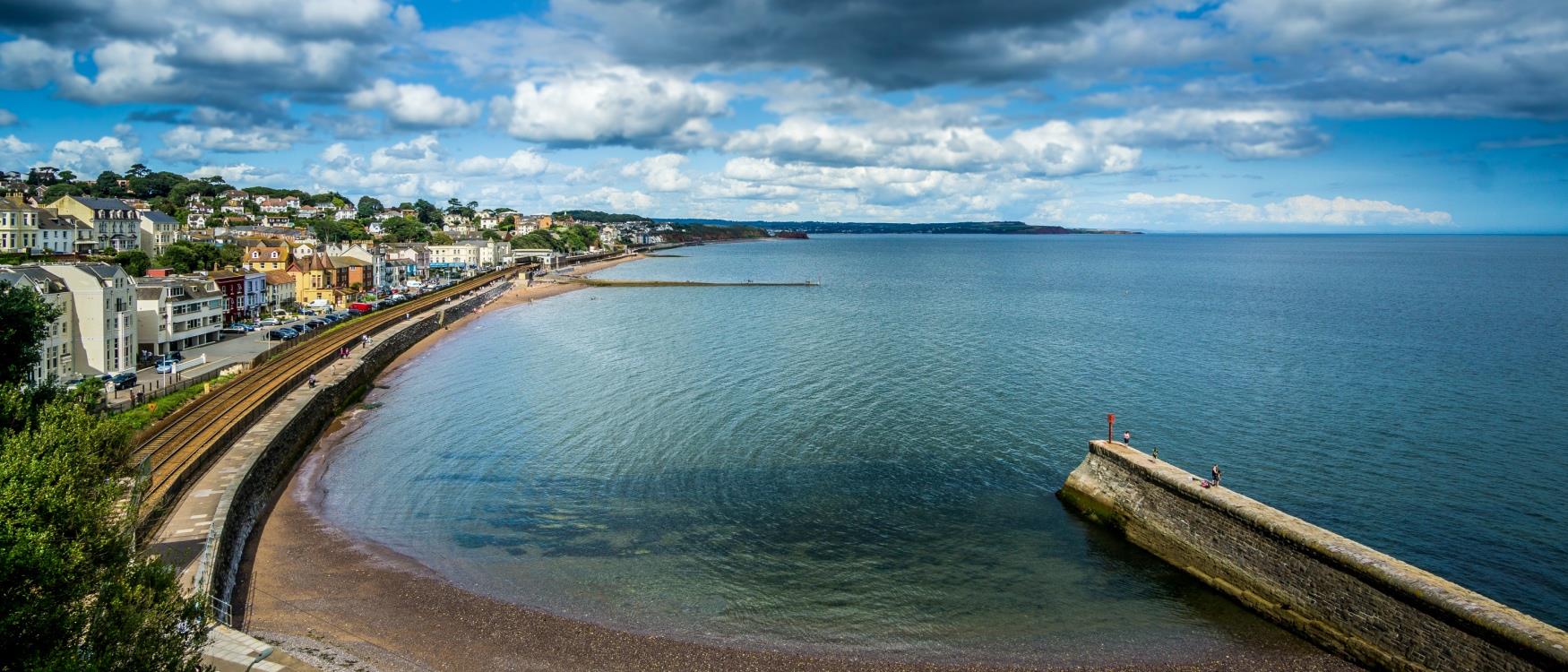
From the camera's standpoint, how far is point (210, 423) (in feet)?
121

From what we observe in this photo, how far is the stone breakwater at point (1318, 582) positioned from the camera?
1841cm

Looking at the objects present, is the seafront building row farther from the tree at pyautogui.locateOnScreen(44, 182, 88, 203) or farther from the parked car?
the tree at pyautogui.locateOnScreen(44, 182, 88, 203)

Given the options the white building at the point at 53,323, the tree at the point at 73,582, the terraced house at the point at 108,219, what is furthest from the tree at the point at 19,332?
the terraced house at the point at 108,219

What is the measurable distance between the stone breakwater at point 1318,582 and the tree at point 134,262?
8056 centimetres

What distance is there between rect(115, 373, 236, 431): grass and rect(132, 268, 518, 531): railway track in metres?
0.44

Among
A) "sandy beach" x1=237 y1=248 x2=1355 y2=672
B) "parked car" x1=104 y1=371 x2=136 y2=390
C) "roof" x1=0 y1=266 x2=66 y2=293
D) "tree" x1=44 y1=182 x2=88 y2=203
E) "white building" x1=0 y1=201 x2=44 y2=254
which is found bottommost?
"sandy beach" x1=237 y1=248 x2=1355 y2=672

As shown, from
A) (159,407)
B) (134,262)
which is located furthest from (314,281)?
(159,407)

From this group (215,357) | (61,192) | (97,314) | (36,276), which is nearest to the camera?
(36,276)

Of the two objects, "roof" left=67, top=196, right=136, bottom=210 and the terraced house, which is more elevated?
"roof" left=67, top=196, right=136, bottom=210

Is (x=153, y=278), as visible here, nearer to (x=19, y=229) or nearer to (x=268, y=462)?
(x=19, y=229)

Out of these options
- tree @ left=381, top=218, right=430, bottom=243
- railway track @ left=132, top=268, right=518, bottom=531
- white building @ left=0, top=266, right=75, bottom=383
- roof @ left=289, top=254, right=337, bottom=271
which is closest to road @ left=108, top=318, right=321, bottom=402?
railway track @ left=132, top=268, right=518, bottom=531

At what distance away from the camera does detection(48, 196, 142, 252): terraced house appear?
92.7 m

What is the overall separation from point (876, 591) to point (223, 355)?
168ft

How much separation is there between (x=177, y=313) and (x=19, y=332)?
967 inches
